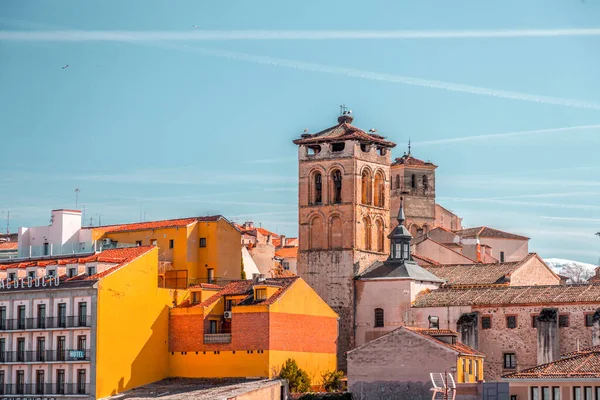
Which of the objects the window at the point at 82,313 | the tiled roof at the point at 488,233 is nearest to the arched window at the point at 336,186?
the window at the point at 82,313

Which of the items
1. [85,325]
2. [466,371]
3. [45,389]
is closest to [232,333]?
[85,325]

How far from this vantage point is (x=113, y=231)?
105m

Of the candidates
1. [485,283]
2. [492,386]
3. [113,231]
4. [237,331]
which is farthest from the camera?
[113,231]

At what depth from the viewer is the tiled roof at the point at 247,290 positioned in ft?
299

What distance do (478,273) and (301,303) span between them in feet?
45.6

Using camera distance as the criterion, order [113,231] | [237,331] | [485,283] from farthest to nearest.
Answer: [113,231]
[485,283]
[237,331]

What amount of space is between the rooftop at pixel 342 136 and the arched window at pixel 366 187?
2.43 m

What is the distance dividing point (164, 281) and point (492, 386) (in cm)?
3185

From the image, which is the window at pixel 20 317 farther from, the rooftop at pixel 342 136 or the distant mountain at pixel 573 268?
the distant mountain at pixel 573 268

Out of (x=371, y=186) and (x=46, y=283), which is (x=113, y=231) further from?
(x=371, y=186)

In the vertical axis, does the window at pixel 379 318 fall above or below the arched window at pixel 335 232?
below

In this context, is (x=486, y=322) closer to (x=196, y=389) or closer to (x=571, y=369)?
(x=196, y=389)

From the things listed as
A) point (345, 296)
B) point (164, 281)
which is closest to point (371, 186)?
point (345, 296)

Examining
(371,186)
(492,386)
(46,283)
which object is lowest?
(492,386)
